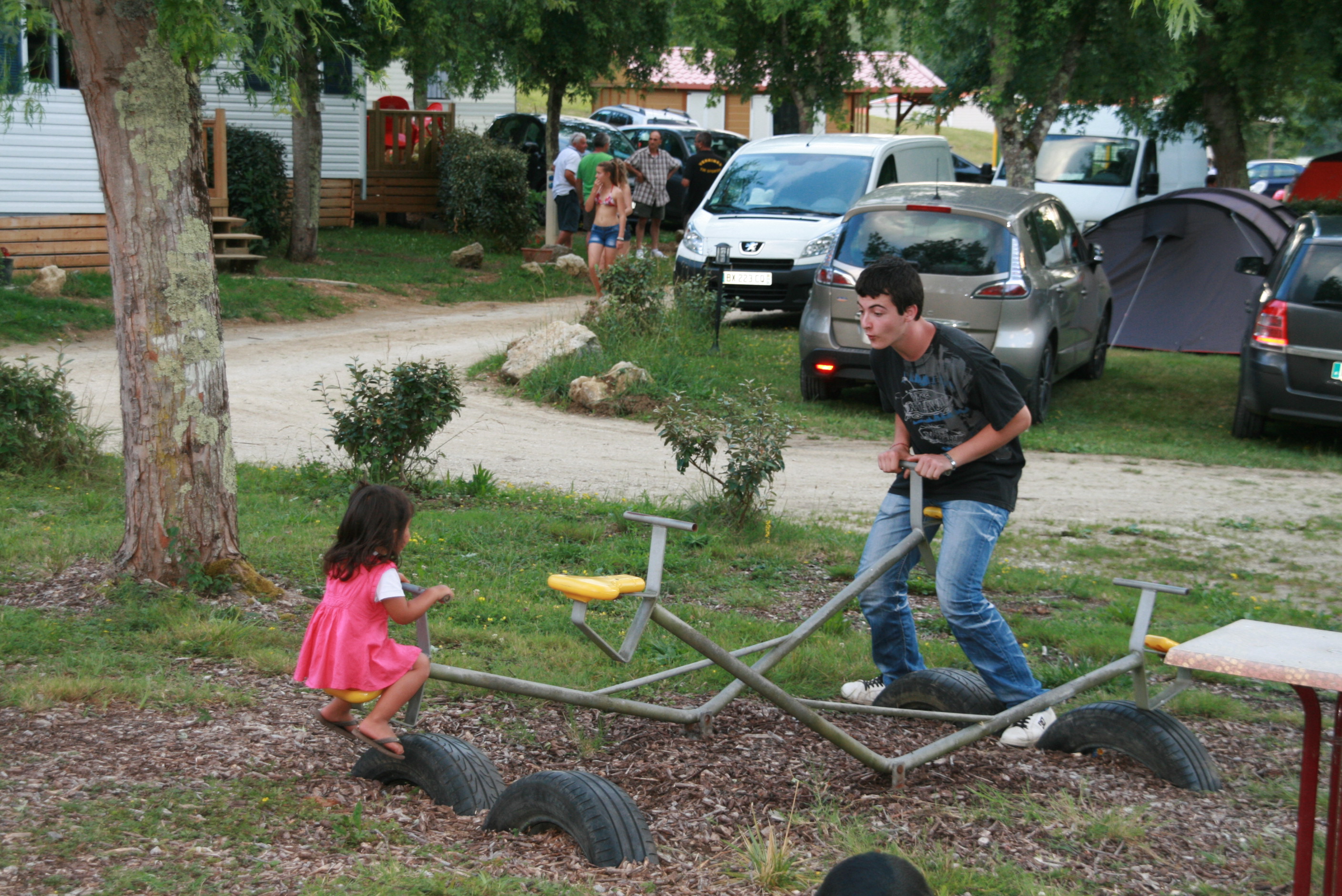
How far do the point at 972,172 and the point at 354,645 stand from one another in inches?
1049

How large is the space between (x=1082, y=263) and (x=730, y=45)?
44.7 ft

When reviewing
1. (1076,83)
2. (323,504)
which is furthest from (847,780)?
(1076,83)

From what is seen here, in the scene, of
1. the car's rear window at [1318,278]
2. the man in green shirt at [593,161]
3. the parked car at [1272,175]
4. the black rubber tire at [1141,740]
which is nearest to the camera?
the black rubber tire at [1141,740]

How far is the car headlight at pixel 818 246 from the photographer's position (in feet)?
45.3

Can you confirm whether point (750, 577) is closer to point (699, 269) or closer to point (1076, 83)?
point (699, 269)

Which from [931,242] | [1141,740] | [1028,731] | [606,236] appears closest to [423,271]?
[606,236]

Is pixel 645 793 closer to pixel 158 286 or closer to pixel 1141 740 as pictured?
pixel 1141 740

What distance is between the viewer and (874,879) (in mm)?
1938

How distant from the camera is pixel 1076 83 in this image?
580 inches

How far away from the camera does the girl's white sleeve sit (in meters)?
3.51

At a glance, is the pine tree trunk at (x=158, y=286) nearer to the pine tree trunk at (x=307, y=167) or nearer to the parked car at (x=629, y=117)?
the pine tree trunk at (x=307, y=167)

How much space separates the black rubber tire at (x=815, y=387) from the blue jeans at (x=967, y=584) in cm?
648

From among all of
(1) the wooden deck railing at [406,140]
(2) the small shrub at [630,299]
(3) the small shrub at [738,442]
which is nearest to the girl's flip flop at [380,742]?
(3) the small shrub at [738,442]

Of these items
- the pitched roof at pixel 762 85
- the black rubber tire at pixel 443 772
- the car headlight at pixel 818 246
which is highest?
the pitched roof at pixel 762 85
